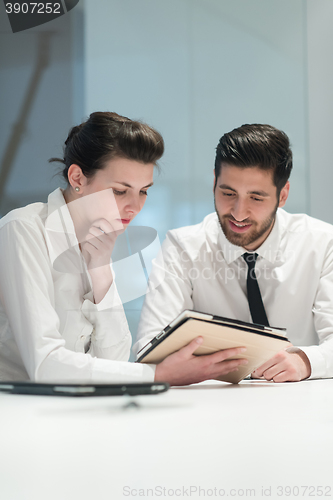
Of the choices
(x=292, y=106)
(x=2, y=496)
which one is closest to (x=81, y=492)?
(x=2, y=496)

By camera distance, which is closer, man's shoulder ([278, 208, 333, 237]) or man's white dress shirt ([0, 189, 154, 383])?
man's white dress shirt ([0, 189, 154, 383])

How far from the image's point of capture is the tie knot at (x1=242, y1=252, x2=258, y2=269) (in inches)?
61.3

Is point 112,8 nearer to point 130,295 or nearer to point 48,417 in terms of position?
point 130,295

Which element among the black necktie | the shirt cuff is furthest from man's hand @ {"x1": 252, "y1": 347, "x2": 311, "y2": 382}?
the black necktie

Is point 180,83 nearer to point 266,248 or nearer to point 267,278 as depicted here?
point 266,248

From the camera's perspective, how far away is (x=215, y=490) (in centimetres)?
30

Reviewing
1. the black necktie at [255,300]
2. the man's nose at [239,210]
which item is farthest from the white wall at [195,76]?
the black necktie at [255,300]

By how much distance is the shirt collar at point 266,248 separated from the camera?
157cm

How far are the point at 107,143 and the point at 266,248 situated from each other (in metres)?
0.73

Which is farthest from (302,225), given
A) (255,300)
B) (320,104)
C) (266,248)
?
(320,104)

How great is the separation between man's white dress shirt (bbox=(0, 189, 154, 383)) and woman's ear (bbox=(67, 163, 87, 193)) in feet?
0.24

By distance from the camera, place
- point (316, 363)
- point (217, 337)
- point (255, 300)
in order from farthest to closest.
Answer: point (255, 300), point (316, 363), point (217, 337)

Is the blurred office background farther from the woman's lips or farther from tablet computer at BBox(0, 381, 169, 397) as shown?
tablet computer at BBox(0, 381, 169, 397)

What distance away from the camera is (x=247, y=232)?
160cm
